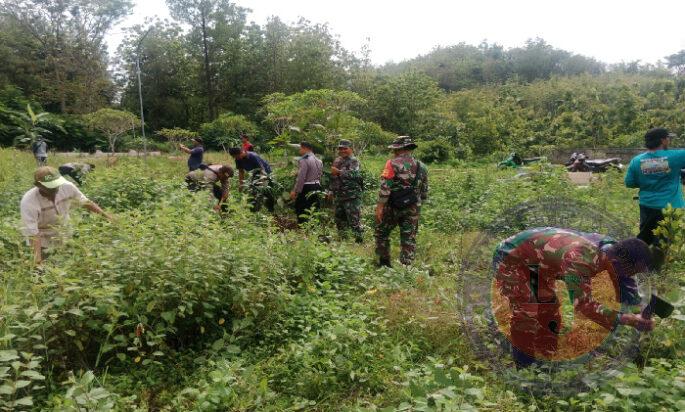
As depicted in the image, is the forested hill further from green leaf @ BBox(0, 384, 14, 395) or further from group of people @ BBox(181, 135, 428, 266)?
green leaf @ BBox(0, 384, 14, 395)

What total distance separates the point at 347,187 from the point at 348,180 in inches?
3.8

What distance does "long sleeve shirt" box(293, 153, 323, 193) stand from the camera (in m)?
6.51

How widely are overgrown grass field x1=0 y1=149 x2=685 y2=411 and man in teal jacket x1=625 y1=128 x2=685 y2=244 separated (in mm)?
918

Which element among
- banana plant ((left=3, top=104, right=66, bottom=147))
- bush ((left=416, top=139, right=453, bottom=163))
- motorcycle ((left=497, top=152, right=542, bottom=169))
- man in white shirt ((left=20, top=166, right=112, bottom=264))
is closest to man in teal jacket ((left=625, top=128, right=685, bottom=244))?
man in white shirt ((left=20, top=166, right=112, bottom=264))

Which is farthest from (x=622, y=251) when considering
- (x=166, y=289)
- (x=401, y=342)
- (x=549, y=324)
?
(x=166, y=289)

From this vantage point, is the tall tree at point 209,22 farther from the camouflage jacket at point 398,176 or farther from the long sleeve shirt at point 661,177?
the long sleeve shirt at point 661,177

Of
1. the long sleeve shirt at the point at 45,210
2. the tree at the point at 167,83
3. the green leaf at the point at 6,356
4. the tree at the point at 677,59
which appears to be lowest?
the green leaf at the point at 6,356

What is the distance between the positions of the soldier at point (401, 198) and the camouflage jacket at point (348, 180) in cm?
121

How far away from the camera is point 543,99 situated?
27516 millimetres

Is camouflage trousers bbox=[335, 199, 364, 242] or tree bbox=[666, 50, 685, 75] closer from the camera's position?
camouflage trousers bbox=[335, 199, 364, 242]

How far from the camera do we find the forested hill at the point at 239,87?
847 inches

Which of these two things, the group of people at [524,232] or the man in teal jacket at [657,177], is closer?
the group of people at [524,232]

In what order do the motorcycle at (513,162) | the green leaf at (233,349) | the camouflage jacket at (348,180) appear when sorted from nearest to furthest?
the green leaf at (233,349) → the camouflage jacket at (348,180) → the motorcycle at (513,162)

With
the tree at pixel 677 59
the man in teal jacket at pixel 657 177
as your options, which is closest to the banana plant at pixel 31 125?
the man in teal jacket at pixel 657 177
